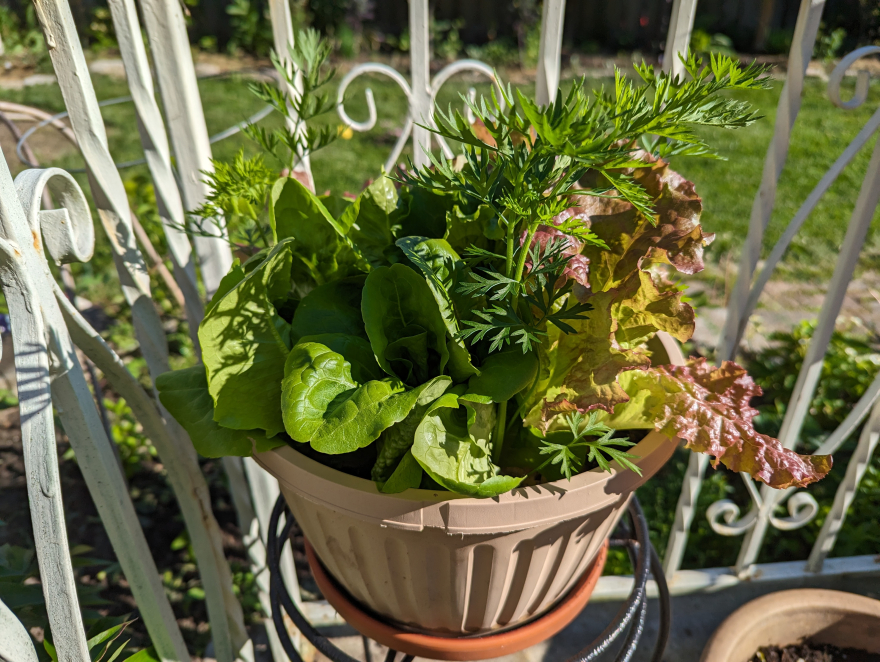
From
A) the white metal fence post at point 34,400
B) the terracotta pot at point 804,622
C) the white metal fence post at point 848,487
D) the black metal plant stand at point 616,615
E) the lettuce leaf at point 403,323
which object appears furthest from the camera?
the terracotta pot at point 804,622

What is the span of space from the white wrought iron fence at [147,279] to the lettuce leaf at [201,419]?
10 cm

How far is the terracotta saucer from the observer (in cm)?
101

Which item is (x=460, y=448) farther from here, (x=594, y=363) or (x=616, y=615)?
(x=616, y=615)

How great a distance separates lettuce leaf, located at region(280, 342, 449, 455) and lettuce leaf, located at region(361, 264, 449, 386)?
2.2 inches

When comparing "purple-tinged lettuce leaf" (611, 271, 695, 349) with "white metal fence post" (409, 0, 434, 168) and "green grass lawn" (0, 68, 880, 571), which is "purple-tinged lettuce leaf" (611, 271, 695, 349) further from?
"green grass lawn" (0, 68, 880, 571)

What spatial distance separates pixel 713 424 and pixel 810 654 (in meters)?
1.05

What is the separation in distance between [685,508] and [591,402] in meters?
0.88

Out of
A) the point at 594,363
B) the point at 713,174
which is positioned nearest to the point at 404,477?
the point at 594,363

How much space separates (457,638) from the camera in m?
1.02

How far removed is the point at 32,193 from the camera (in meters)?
0.76

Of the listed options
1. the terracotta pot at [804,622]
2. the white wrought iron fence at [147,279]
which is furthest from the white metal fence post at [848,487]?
the terracotta pot at [804,622]

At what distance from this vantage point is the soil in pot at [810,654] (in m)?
1.51

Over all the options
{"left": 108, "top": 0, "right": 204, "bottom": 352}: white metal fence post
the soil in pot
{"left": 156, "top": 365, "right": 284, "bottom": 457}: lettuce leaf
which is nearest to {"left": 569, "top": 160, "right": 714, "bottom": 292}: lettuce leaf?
{"left": 156, "top": 365, "right": 284, "bottom": 457}: lettuce leaf

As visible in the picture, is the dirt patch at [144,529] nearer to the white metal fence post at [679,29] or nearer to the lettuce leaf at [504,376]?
the lettuce leaf at [504,376]
